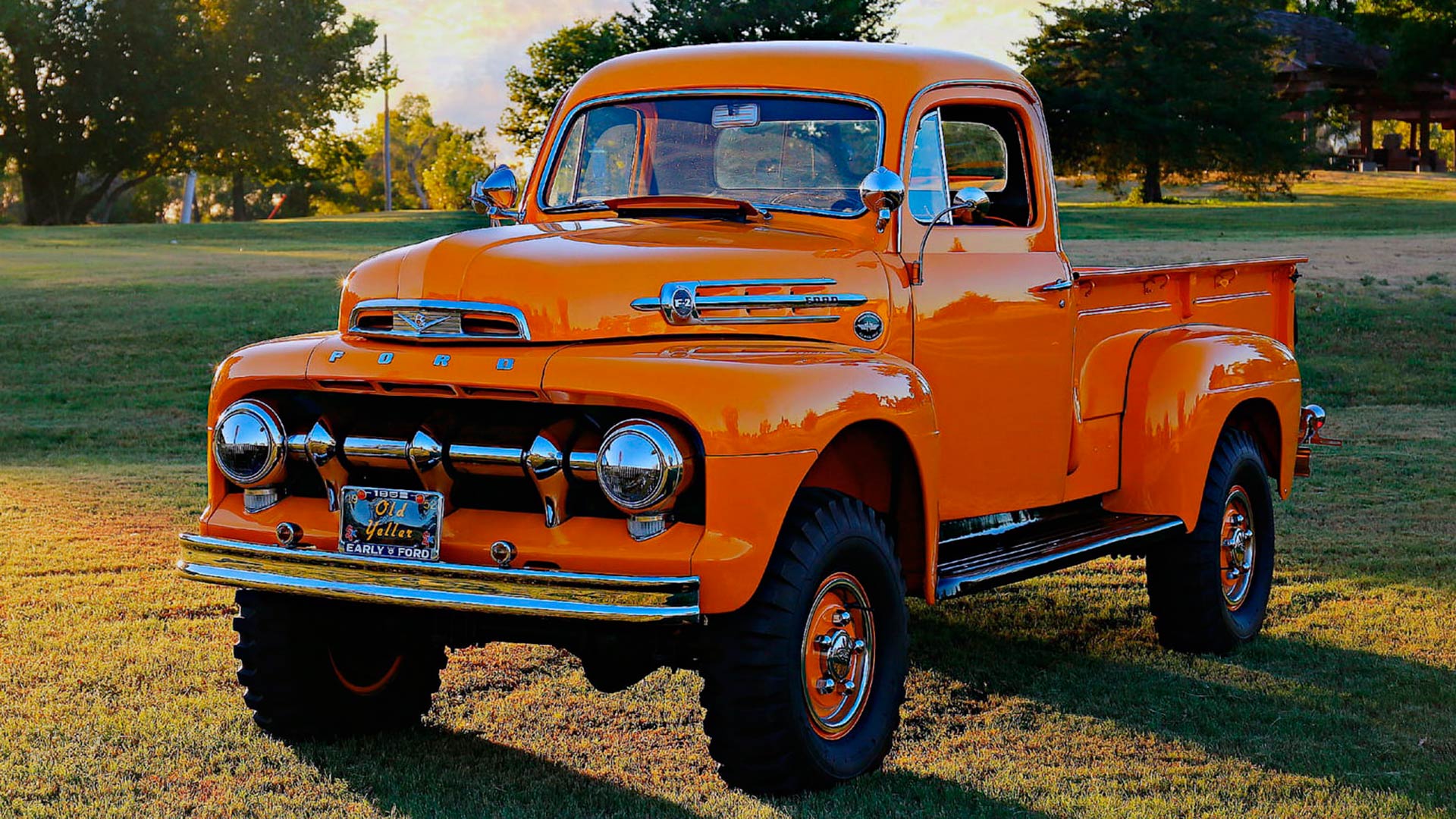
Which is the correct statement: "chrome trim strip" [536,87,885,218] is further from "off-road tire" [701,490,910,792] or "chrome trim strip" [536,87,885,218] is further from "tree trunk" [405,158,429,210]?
"tree trunk" [405,158,429,210]

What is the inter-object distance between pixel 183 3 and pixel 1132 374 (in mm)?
52011

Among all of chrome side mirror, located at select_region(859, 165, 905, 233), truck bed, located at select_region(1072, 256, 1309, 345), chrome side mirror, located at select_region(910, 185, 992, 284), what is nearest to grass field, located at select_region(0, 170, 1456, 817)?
truck bed, located at select_region(1072, 256, 1309, 345)

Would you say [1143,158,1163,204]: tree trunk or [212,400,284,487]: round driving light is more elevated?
[1143,158,1163,204]: tree trunk

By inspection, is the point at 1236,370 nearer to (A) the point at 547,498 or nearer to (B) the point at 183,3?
(A) the point at 547,498

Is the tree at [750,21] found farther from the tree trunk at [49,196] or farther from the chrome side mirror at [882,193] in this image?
the chrome side mirror at [882,193]

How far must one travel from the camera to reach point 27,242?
1410 inches

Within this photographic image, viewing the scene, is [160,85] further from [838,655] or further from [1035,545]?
[838,655]

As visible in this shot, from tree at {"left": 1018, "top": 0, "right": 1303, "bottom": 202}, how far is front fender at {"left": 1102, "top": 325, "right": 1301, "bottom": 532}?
4143cm

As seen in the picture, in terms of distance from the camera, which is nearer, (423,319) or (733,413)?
(733,413)

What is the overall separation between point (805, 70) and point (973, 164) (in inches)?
29.8

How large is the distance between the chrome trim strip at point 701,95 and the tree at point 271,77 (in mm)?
51141

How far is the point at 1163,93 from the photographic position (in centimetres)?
4862

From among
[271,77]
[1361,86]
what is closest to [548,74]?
[271,77]

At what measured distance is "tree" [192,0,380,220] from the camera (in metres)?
55.2
